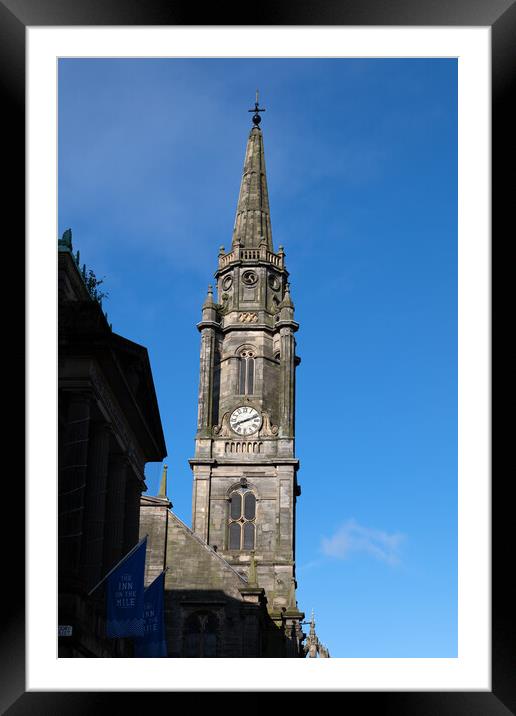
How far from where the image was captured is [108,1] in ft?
25.1

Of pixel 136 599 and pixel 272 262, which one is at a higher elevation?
pixel 272 262

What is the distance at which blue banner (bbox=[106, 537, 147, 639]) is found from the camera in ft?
64.3

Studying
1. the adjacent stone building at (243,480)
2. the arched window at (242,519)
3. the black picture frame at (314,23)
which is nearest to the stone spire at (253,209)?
the adjacent stone building at (243,480)

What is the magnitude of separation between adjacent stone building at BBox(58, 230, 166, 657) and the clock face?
35.3m

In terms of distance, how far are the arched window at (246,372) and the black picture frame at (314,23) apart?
55.2m

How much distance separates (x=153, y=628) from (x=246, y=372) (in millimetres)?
42540

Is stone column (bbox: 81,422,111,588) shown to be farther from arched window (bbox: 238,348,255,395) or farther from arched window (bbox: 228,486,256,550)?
arched window (bbox: 238,348,255,395)

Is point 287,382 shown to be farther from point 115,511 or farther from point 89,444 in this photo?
point 89,444

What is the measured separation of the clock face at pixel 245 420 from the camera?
6125 centimetres

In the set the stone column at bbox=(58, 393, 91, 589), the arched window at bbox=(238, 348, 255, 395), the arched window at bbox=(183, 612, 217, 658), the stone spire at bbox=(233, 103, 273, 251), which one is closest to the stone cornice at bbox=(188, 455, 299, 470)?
the arched window at bbox=(238, 348, 255, 395)
